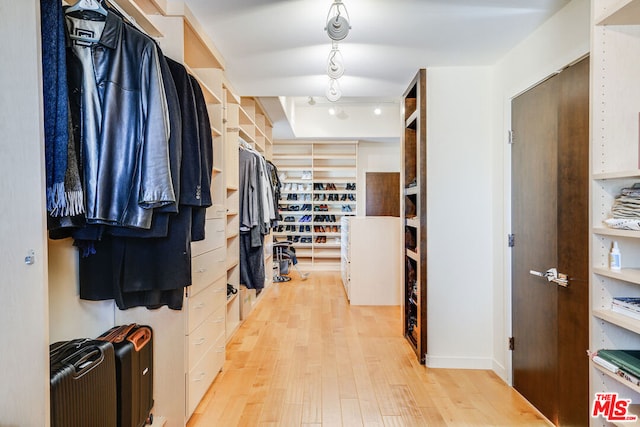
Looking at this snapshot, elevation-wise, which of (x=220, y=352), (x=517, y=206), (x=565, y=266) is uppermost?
(x=517, y=206)

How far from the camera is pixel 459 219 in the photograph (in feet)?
8.77

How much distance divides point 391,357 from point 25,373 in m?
2.50

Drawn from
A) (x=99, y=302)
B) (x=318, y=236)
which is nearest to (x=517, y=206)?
(x=99, y=302)

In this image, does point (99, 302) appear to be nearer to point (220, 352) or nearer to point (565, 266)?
point (220, 352)

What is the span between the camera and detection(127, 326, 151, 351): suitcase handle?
5.18 ft

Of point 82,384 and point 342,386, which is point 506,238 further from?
point 82,384

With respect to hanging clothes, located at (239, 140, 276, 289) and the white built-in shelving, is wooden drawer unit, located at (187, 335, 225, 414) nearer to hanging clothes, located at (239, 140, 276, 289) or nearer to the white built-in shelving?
hanging clothes, located at (239, 140, 276, 289)

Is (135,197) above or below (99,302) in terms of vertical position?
above

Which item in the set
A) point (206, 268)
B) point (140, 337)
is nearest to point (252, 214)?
point (206, 268)

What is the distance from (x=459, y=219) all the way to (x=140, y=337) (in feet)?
7.68

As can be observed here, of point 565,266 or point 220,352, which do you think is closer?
point 565,266

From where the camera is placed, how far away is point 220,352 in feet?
8.29

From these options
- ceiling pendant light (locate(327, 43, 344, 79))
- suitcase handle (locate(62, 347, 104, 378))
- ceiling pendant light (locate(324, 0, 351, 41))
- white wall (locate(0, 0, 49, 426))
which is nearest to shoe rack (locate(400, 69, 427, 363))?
ceiling pendant light (locate(327, 43, 344, 79))
